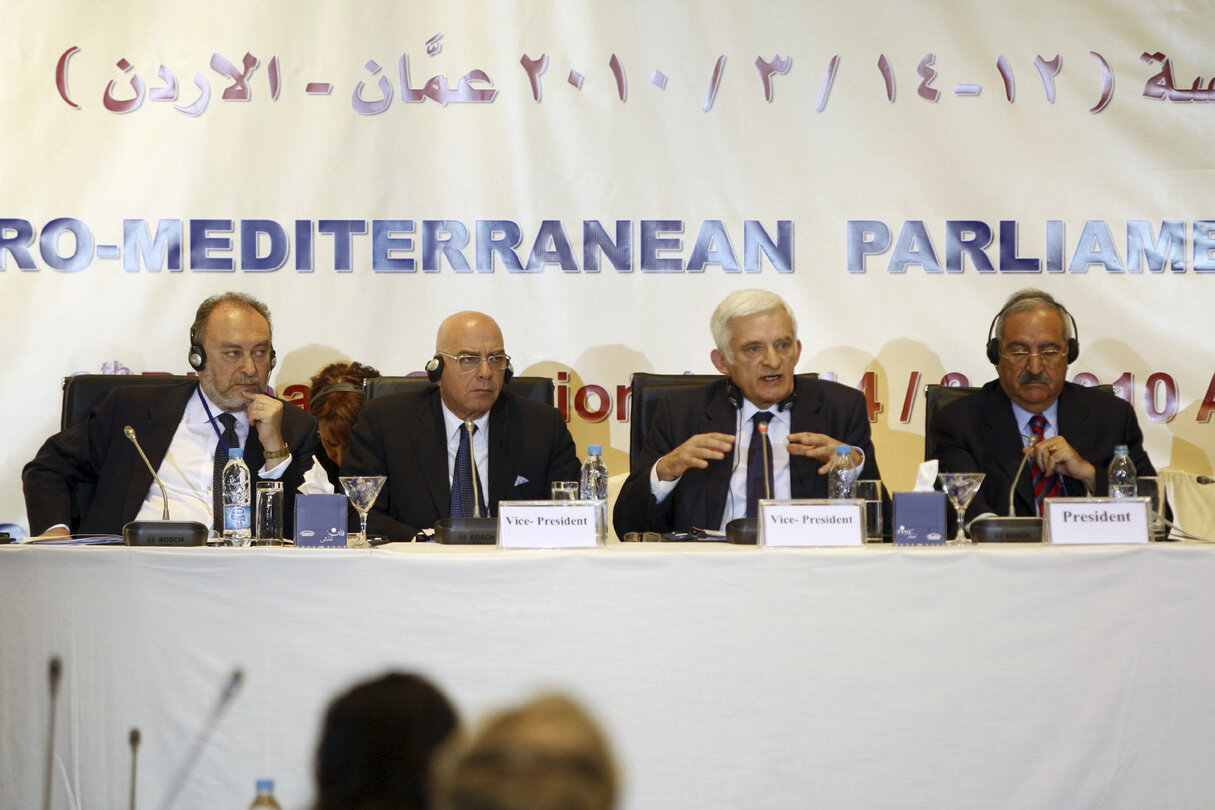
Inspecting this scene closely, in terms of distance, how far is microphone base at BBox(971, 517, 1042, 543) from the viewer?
2402mm

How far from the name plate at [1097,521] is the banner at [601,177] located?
206 cm

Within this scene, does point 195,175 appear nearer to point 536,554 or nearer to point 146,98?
point 146,98

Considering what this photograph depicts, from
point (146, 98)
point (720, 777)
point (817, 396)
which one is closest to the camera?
point (720, 777)

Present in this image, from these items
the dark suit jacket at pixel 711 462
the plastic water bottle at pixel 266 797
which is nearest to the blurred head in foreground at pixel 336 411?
the dark suit jacket at pixel 711 462

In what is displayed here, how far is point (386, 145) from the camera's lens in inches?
171

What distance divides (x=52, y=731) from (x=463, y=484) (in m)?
1.40

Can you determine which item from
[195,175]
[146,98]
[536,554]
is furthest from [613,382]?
[536,554]

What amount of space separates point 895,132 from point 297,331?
226 cm

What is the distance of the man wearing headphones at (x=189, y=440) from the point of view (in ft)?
11.0

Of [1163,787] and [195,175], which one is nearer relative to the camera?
[1163,787]

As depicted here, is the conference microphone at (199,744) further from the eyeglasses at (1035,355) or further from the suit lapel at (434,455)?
the eyeglasses at (1035,355)

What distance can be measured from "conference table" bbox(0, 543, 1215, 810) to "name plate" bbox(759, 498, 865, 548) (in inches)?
3.7

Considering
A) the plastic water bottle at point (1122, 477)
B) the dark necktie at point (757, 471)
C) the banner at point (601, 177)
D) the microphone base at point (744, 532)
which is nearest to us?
the microphone base at point (744, 532)

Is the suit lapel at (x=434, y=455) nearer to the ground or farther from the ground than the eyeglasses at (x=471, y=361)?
nearer to the ground
